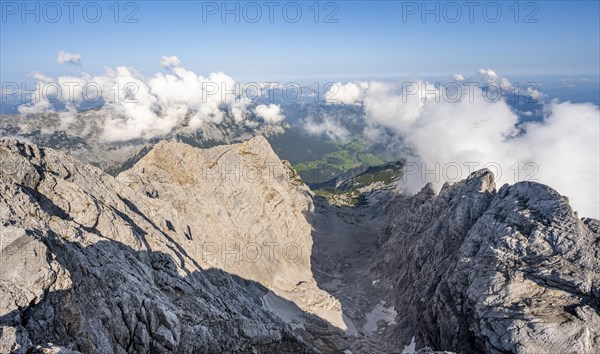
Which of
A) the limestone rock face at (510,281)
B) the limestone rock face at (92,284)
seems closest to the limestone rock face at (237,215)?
the limestone rock face at (92,284)

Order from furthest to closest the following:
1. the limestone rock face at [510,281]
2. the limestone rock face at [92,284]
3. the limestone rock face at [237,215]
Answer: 1. the limestone rock face at [237,215]
2. the limestone rock face at [510,281]
3. the limestone rock face at [92,284]

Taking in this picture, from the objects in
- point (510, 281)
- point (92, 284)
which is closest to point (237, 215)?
point (510, 281)

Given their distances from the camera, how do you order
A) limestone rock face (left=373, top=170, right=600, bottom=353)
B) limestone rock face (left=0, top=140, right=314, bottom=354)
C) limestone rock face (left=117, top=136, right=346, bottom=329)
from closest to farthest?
1. limestone rock face (left=0, top=140, right=314, bottom=354)
2. limestone rock face (left=373, top=170, right=600, bottom=353)
3. limestone rock face (left=117, top=136, right=346, bottom=329)

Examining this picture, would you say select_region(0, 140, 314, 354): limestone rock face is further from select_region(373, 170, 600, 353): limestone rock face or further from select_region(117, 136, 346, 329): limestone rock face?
select_region(373, 170, 600, 353): limestone rock face

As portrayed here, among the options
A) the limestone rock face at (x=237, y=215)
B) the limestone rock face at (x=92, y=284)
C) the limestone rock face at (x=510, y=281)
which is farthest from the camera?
the limestone rock face at (x=237, y=215)

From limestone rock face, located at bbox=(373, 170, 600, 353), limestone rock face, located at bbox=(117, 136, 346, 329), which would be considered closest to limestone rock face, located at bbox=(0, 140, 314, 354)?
limestone rock face, located at bbox=(117, 136, 346, 329)

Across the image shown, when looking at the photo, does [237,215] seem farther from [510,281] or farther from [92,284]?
[92,284]

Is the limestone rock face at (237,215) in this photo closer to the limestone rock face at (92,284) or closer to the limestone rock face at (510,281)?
the limestone rock face at (92,284)
